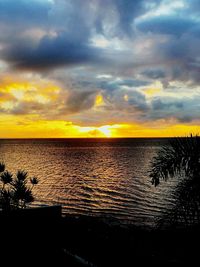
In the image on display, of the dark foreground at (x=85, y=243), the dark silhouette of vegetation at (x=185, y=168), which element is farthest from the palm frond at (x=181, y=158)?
the dark foreground at (x=85, y=243)

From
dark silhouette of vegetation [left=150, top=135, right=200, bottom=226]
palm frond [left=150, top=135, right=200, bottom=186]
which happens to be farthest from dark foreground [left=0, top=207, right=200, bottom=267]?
palm frond [left=150, top=135, right=200, bottom=186]

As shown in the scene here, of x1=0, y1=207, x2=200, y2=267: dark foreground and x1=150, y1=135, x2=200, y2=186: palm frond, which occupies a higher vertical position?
x1=150, y1=135, x2=200, y2=186: palm frond

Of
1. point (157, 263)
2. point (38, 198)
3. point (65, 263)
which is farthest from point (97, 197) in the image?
point (65, 263)

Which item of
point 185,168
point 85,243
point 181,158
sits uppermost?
point 181,158

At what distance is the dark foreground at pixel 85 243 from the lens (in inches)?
268

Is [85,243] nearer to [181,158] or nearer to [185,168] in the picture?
[185,168]

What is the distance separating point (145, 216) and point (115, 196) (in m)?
9.33

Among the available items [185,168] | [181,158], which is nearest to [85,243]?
[185,168]

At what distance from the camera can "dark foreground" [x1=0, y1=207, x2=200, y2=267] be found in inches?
268

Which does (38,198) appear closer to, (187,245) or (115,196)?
(115,196)

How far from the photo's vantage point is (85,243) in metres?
14.3

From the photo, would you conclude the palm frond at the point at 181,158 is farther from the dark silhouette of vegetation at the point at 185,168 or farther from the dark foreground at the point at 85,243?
the dark foreground at the point at 85,243

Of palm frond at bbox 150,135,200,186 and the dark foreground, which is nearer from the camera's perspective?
the dark foreground

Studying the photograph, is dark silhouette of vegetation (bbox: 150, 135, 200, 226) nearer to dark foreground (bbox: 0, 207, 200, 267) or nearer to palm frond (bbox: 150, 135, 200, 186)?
palm frond (bbox: 150, 135, 200, 186)
